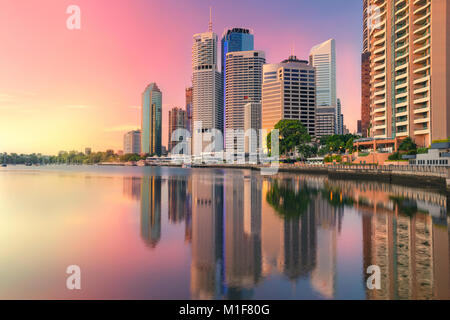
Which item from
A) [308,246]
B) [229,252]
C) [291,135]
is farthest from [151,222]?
[291,135]

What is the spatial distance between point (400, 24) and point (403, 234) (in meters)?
108

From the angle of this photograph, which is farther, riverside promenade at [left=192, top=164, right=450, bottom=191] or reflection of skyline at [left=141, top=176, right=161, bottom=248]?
riverside promenade at [left=192, top=164, right=450, bottom=191]

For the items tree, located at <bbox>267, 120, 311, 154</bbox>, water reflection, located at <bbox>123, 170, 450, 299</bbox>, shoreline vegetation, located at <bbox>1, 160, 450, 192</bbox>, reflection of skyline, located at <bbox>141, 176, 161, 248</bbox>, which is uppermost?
tree, located at <bbox>267, 120, 311, 154</bbox>

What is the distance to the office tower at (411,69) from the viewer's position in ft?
305

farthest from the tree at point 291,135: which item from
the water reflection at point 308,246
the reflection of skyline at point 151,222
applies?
the reflection of skyline at point 151,222

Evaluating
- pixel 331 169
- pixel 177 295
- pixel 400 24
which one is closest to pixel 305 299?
pixel 177 295

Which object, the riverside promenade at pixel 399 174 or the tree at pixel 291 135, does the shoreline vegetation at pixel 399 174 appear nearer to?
the riverside promenade at pixel 399 174

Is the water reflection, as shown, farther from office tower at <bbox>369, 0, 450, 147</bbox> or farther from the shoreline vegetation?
office tower at <bbox>369, 0, 450, 147</bbox>

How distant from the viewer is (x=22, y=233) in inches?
1022

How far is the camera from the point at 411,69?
4060 inches

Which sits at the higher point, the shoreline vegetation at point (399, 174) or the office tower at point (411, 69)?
the office tower at point (411, 69)

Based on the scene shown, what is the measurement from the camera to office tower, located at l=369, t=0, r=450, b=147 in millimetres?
93000

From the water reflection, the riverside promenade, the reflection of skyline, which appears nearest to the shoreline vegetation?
the riverside promenade
